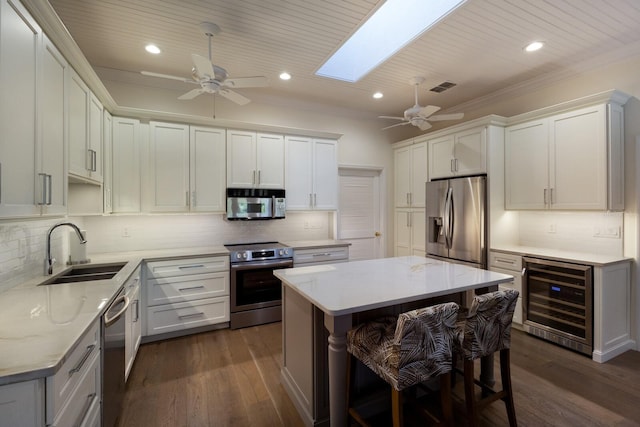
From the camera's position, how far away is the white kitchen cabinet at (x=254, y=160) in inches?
147

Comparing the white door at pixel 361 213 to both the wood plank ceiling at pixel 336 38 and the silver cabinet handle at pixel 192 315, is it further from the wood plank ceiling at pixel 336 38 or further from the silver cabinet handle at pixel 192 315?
the silver cabinet handle at pixel 192 315

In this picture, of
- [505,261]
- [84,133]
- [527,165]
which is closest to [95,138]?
[84,133]

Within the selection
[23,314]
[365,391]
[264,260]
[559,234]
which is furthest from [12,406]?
[559,234]

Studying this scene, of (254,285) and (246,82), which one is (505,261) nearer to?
(254,285)

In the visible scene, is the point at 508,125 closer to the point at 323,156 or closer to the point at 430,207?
the point at 430,207

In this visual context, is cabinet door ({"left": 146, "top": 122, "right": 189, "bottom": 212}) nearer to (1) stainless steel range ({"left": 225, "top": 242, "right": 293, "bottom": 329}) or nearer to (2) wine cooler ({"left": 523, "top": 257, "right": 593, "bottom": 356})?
(1) stainless steel range ({"left": 225, "top": 242, "right": 293, "bottom": 329})

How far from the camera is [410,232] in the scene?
4.77 metres

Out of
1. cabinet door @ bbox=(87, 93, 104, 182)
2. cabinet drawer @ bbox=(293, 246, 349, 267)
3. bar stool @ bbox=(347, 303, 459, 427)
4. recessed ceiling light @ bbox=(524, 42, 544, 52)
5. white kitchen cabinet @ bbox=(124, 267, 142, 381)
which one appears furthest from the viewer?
cabinet drawer @ bbox=(293, 246, 349, 267)

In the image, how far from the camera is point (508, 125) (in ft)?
12.0

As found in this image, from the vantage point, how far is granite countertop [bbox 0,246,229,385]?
0.99 m

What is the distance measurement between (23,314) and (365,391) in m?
1.96

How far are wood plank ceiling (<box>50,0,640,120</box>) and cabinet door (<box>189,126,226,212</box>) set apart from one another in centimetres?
76

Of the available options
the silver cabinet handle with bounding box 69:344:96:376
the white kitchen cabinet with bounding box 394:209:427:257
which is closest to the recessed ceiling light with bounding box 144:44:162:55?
the silver cabinet handle with bounding box 69:344:96:376

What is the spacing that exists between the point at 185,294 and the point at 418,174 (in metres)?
3.61
